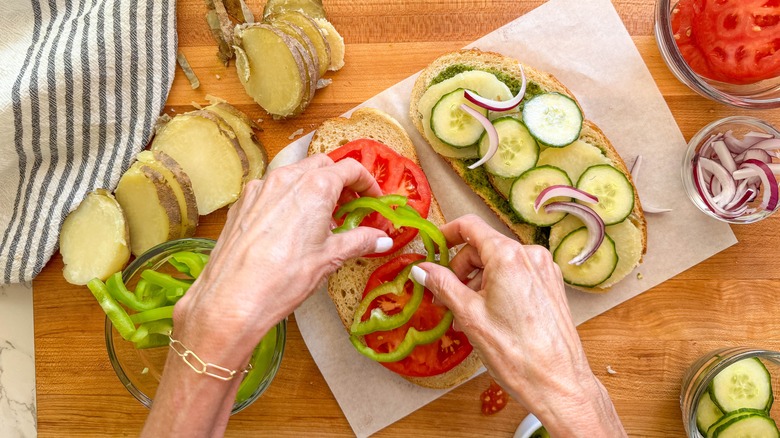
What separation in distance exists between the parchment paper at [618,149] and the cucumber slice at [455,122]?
0.46 meters

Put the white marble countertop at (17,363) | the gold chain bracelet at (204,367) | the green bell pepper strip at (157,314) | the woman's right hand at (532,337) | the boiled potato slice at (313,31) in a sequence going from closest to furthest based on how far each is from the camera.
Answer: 1. the gold chain bracelet at (204,367)
2. the woman's right hand at (532,337)
3. the green bell pepper strip at (157,314)
4. the boiled potato slice at (313,31)
5. the white marble countertop at (17,363)

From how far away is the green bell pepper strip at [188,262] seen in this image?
2.81 meters

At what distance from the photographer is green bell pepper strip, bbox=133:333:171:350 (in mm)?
2756

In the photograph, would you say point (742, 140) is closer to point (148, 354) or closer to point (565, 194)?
point (565, 194)

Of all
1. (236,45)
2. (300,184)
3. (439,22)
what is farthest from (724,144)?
(236,45)

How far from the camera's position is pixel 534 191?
3070 mm

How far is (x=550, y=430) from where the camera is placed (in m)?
2.30

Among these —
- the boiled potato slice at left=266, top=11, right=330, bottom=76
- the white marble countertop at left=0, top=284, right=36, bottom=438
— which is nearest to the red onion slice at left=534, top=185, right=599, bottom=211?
the boiled potato slice at left=266, top=11, right=330, bottom=76

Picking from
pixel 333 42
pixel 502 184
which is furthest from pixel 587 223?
pixel 333 42

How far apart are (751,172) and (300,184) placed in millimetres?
2299

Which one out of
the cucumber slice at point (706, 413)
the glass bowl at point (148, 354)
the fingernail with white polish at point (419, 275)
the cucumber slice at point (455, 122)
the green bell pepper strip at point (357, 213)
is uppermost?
the cucumber slice at point (455, 122)

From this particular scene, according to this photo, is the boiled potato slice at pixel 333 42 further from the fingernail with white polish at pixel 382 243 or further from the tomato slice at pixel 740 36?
the tomato slice at pixel 740 36

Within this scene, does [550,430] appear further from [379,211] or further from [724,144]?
[724,144]

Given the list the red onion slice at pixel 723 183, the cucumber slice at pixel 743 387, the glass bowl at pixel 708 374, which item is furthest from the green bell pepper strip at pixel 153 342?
the red onion slice at pixel 723 183
